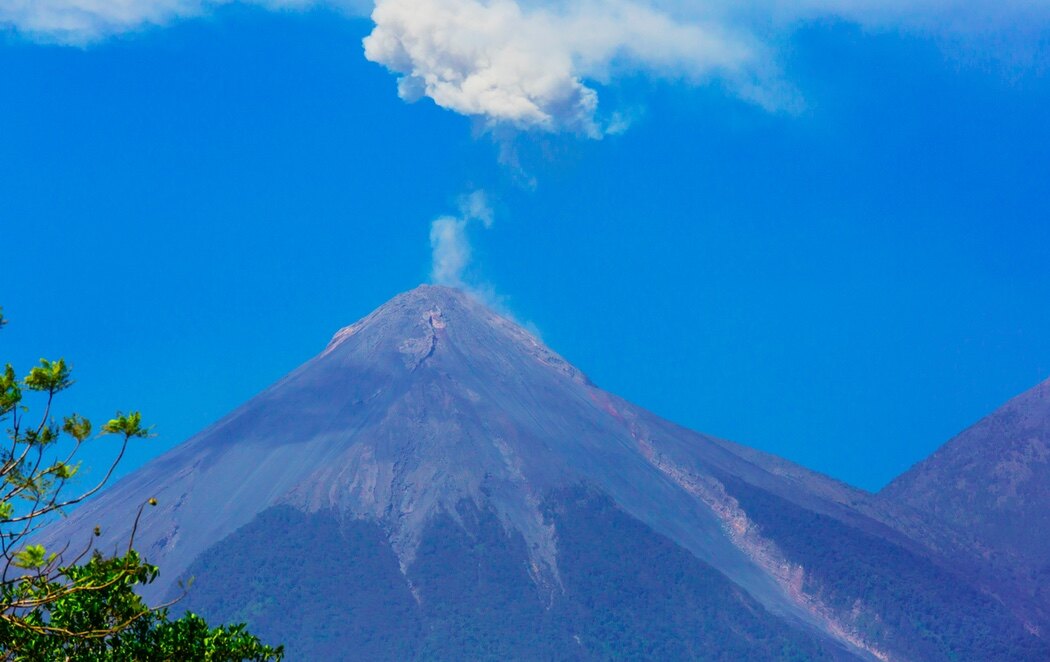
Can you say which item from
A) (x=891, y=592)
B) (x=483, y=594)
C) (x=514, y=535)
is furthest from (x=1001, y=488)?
(x=483, y=594)

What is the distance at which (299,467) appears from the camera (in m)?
128

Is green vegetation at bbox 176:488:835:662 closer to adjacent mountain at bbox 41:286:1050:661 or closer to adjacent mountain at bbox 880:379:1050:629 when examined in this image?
adjacent mountain at bbox 41:286:1050:661

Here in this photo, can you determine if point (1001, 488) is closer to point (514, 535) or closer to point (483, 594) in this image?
point (514, 535)

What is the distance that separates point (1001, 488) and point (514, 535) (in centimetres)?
6521

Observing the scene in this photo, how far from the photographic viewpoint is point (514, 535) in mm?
120250

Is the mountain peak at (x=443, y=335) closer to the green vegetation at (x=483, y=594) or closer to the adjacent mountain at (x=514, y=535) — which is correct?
the adjacent mountain at (x=514, y=535)

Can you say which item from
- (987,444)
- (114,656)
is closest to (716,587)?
(987,444)

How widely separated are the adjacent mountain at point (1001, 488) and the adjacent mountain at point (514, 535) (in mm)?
6992

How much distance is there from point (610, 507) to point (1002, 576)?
4187 cm

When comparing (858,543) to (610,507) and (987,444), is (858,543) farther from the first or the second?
(987,444)

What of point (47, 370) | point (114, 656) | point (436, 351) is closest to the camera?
point (47, 370)

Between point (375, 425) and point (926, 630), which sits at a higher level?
point (375, 425)

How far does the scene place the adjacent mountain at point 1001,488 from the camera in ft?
459

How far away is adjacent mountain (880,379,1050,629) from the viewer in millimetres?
140000
